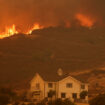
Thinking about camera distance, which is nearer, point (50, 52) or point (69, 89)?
point (69, 89)

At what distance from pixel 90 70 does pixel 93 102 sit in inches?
3116

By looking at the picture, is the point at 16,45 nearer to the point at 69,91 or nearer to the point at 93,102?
the point at 69,91

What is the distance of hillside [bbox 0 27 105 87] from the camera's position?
11619cm

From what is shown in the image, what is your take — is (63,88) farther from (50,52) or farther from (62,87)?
(50,52)

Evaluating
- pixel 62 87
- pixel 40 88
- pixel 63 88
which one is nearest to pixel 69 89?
pixel 63 88

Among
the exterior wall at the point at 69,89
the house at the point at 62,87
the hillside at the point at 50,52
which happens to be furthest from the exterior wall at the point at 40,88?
the hillside at the point at 50,52

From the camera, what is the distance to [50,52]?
138m

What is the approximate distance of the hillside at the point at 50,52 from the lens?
116m

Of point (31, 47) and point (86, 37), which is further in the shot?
point (86, 37)

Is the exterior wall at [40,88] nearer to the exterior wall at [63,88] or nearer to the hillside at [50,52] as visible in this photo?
the exterior wall at [63,88]

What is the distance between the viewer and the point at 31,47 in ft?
468

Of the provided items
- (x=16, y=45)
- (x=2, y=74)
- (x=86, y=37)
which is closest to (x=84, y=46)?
(x=86, y=37)

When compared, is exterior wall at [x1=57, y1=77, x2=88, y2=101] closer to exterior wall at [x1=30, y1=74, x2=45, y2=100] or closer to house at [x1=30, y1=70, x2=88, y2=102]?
house at [x1=30, y1=70, x2=88, y2=102]

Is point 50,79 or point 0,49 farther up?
point 0,49
